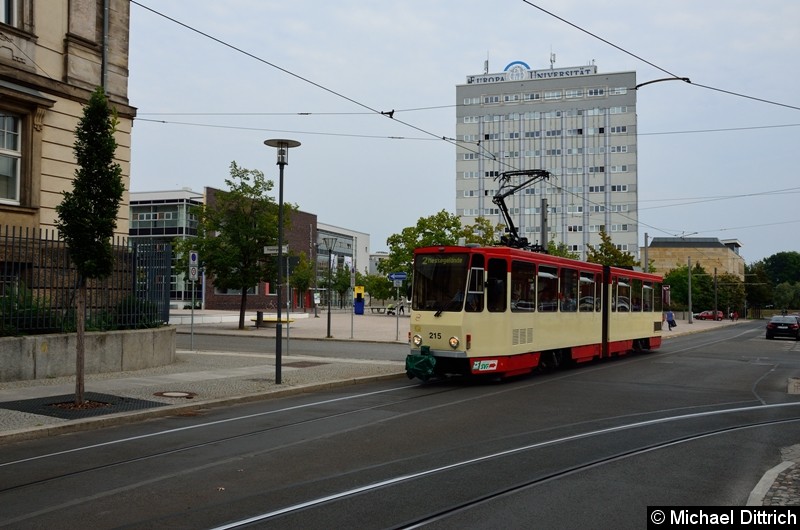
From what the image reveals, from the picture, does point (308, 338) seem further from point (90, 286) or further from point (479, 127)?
point (479, 127)

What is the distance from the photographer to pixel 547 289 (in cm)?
1805

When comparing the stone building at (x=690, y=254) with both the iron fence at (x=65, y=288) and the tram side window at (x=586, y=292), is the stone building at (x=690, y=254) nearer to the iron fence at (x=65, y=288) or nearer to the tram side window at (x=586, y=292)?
the tram side window at (x=586, y=292)

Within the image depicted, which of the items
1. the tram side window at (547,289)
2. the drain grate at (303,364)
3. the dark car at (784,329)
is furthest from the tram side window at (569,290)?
the dark car at (784,329)

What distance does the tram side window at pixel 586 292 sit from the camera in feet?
66.0

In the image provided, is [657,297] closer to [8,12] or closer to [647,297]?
[647,297]

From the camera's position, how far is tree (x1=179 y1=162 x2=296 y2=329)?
35594 millimetres

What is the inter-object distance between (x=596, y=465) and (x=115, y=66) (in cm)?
1791

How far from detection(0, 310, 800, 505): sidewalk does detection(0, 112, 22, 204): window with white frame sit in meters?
5.83

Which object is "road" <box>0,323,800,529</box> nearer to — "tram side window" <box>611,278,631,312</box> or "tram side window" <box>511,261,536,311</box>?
"tram side window" <box>511,261,536,311</box>

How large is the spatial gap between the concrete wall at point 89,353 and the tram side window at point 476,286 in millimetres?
7862

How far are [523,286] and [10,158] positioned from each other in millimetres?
13188

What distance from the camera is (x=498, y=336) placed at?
15859 millimetres

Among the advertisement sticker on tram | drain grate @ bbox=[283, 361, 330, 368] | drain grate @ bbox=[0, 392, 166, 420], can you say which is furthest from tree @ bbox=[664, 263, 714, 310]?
drain grate @ bbox=[0, 392, 166, 420]

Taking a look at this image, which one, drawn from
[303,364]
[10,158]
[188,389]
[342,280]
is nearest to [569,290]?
[303,364]
